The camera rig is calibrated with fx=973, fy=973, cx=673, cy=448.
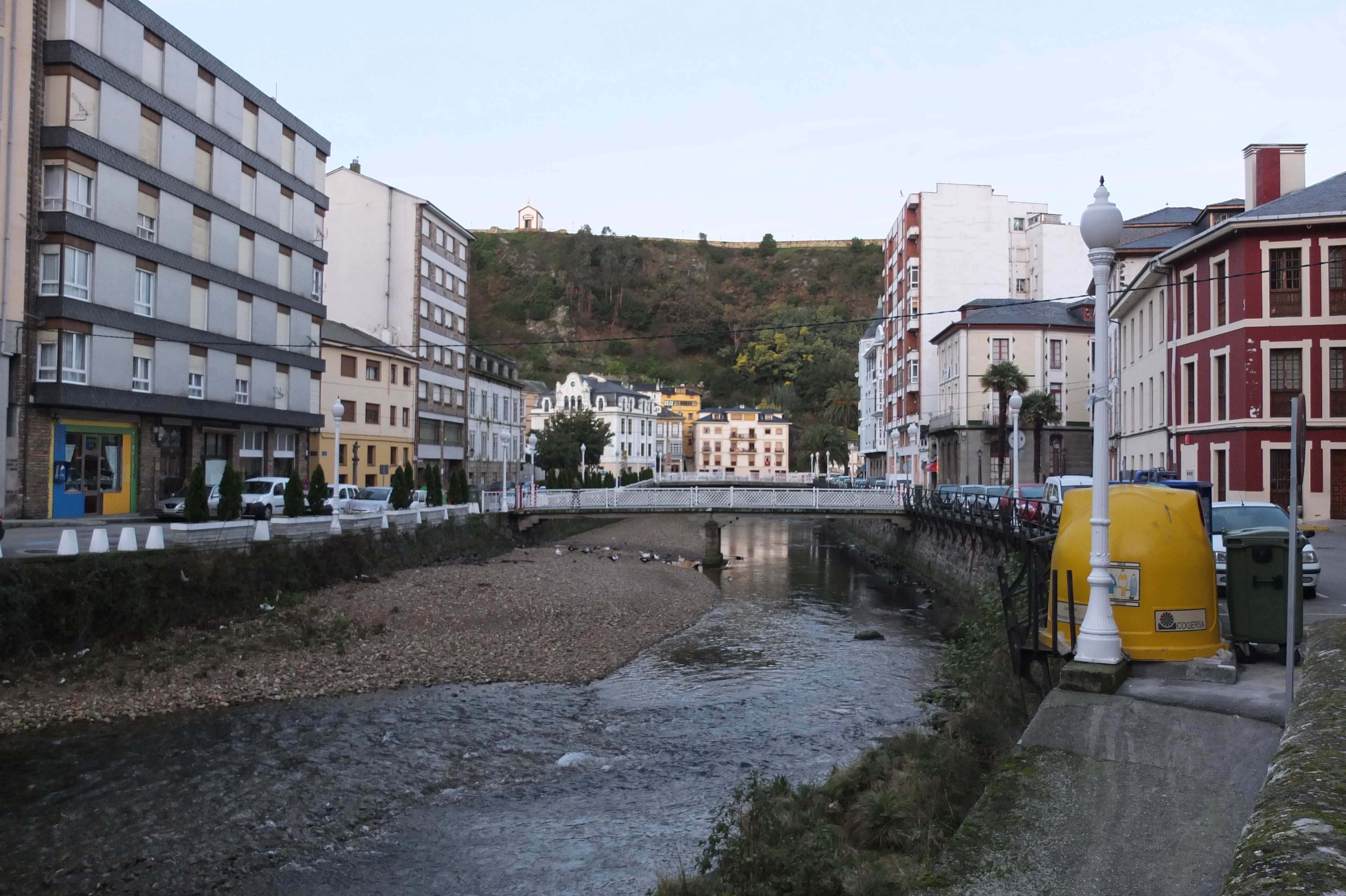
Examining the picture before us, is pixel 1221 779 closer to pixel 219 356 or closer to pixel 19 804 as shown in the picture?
pixel 19 804

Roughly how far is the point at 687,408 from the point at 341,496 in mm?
97407

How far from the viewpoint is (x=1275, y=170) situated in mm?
35375

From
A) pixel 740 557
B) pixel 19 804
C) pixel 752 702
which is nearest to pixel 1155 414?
pixel 740 557

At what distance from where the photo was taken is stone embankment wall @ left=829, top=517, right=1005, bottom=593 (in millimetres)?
31422

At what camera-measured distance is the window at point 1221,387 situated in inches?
1256

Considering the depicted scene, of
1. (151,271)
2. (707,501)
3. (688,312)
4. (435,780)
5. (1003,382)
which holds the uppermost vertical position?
(688,312)

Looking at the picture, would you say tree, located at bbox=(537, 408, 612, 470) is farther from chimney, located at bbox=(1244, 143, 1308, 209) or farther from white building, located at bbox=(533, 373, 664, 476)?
chimney, located at bbox=(1244, 143, 1308, 209)

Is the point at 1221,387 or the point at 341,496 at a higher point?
the point at 1221,387

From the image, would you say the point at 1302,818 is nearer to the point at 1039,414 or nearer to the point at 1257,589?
the point at 1257,589

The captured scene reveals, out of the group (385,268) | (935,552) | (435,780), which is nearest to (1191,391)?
(935,552)

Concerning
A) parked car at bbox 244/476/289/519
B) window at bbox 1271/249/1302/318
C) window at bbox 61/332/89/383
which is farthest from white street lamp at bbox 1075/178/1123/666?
window at bbox 61/332/89/383

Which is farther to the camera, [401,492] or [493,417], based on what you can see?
[493,417]

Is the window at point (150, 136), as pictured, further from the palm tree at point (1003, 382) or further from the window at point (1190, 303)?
the palm tree at point (1003, 382)

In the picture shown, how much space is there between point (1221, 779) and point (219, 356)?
39.0 metres
